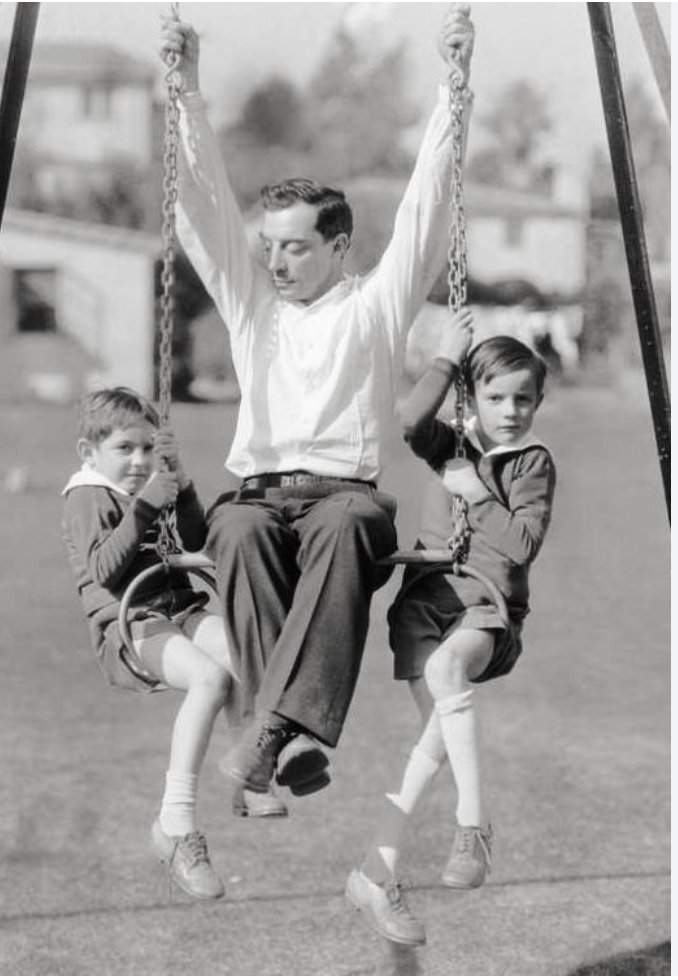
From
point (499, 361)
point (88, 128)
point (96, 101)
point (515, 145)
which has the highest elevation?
point (96, 101)

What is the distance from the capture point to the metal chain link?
14.8 ft

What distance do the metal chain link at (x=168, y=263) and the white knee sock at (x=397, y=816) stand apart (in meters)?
0.84

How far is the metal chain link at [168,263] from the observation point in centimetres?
452

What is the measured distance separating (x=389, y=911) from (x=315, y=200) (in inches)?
73.0

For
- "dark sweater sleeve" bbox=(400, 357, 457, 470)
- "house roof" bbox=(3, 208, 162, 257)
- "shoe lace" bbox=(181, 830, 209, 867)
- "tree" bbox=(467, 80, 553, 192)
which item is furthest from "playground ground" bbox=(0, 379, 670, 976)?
"tree" bbox=(467, 80, 553, 192)

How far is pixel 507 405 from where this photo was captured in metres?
4.70

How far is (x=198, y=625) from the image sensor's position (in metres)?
4.76

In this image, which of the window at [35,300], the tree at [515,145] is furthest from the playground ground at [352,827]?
the tree at [515,145]

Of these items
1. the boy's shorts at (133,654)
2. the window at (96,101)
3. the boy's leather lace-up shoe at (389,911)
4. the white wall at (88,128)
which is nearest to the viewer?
the boy's shorts at (133,654)

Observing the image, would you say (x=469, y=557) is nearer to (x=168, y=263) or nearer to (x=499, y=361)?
(x=499, y=361)

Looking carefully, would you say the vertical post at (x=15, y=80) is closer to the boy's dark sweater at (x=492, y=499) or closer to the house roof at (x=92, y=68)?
the boy's dark sweater at (x=492, y=499)

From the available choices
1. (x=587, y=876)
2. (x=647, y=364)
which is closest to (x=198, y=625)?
(x=647, y=364)

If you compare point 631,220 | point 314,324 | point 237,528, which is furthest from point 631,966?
point 237,528

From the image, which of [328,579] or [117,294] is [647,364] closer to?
[328,579]
